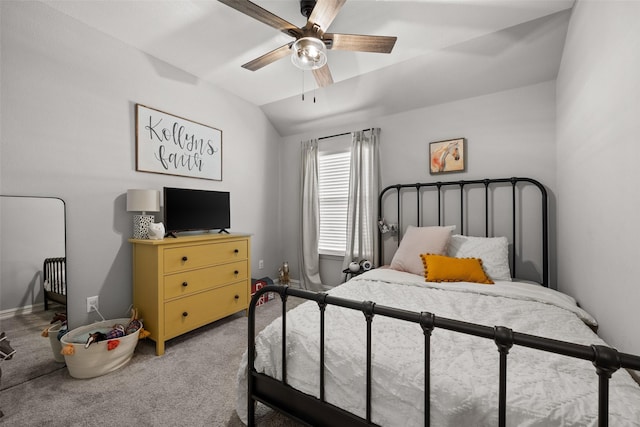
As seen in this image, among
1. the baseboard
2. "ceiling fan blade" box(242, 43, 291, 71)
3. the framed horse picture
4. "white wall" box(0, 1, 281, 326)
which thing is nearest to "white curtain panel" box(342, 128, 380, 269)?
the framed horse picture

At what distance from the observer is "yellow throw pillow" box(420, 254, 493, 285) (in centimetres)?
205

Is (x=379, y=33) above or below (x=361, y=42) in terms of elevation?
above

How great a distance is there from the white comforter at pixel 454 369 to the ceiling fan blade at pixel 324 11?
168 centimetres

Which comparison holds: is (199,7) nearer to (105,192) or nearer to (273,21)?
(273,21)

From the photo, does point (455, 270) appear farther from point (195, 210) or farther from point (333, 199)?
point (195, 210)

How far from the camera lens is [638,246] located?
1.05m

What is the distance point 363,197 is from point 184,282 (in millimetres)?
2123

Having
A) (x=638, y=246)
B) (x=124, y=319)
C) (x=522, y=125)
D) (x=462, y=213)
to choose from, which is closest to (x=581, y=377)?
(x=638, y=246)

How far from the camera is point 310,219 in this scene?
370cm

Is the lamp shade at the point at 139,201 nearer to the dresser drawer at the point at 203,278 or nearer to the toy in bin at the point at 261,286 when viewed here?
the dresser drawer at the point at 203,278

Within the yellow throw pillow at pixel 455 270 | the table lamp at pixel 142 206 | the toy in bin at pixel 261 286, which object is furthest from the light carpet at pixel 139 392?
the yellow throw pillow at pixel 455 270

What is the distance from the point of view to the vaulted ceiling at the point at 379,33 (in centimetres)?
194

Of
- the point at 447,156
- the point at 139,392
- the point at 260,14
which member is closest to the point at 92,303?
the point at 139,392

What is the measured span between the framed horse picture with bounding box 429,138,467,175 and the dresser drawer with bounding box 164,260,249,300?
2277 mm
